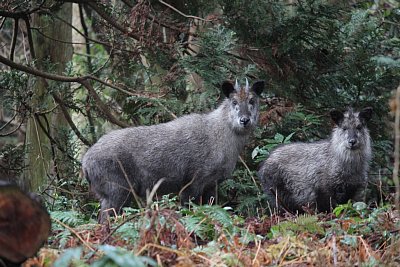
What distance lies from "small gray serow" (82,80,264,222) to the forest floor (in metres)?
2.69

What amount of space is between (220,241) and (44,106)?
228 inches

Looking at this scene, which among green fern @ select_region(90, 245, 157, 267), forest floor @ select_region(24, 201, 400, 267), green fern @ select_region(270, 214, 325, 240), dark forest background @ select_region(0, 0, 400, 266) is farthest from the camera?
dark forest background @ select_region(0, 0, 400, 266)

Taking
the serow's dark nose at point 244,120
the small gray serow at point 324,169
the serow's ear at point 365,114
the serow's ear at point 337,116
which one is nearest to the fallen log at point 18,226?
the small gray serow at point 324,169

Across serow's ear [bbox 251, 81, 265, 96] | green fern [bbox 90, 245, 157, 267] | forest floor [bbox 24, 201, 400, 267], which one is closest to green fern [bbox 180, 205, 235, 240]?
forest floor [bbox 24, 201, 400, 267]

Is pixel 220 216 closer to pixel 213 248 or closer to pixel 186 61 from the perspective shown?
pixel 213 248

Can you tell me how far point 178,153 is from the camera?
988 centimetres

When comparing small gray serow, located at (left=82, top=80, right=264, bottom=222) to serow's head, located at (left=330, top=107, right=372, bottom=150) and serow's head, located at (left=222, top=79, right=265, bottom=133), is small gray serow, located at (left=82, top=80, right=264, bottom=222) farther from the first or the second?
serow's head, located at (left=330, top=107, right=372, bottom=150)

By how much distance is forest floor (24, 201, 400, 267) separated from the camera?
513 centimetres

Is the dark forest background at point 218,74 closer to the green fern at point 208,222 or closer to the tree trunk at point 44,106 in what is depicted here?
the tree trunk at point 44,106

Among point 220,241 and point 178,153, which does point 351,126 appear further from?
point 220,241

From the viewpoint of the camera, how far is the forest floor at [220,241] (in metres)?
5.13

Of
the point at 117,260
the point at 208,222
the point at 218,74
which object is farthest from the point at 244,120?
the point at 117,260

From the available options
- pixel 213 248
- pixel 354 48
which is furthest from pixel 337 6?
pixel 213 248

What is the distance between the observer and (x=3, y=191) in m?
4.51
